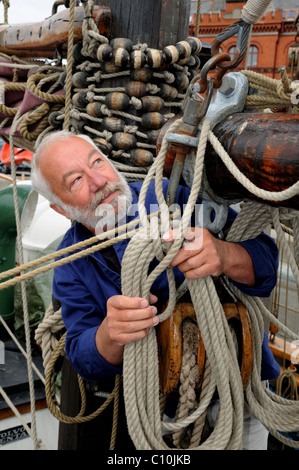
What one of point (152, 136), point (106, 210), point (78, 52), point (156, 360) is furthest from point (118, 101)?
point (156, 360)

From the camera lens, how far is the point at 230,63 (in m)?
0.96

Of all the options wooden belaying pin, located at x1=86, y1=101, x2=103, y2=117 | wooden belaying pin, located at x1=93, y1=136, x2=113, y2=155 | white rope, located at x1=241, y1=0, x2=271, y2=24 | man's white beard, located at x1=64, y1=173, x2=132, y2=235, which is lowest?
man's white beard, located at x1=64, y1=173, x2=132, y2=235

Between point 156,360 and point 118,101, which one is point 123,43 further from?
point 156,360

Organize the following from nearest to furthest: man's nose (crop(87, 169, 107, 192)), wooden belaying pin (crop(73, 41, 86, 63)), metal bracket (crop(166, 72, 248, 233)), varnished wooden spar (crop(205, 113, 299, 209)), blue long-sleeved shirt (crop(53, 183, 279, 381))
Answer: varnished wooden spar (crop(205, 113, 299, 209))
metal bracket (crop(166, 72, 248, 233))
blue long-sleeved shirt (crop(53, 183, 279, 381))
man's nose (crop(87, 169, 107, 192))
wooden belaying pin (crop(73, 41, 86, 63))

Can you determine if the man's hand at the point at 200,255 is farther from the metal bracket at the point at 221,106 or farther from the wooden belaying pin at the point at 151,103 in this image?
the wooden belaying pin at the point at 151,103

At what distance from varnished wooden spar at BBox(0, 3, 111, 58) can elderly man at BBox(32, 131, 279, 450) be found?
51 centimetres

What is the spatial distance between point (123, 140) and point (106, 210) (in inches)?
14.5

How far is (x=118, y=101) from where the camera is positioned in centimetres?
165

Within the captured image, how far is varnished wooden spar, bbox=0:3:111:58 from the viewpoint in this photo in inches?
66.9

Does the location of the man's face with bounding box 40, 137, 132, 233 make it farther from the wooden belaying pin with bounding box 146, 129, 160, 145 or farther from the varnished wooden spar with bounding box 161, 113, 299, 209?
the varnished wooden spar with bounding box 161, 113, 299, 209

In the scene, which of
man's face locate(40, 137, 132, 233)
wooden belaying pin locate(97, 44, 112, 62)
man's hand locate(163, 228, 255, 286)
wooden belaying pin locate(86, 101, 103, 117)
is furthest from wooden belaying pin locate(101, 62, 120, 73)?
man's hand locate(163, 228, 255, 286)

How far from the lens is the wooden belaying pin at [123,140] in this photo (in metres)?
1.67

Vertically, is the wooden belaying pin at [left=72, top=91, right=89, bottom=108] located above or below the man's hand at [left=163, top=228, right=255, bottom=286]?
above
